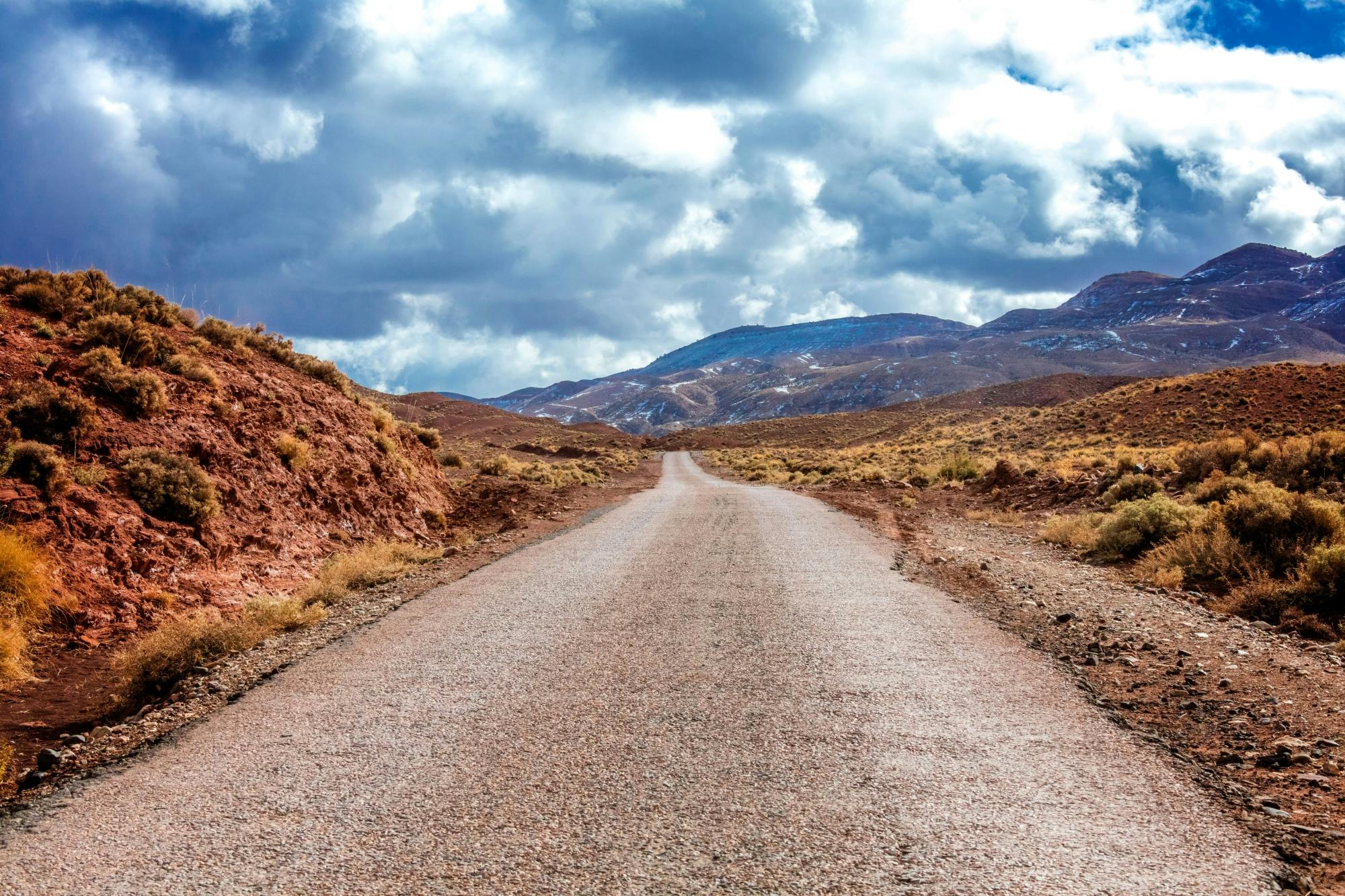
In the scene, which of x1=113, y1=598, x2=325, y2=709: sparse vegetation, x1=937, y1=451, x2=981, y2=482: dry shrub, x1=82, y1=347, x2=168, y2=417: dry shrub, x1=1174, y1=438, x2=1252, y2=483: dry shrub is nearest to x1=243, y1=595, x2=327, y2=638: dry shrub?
x1=113, y1=598, x2=325, y2=709: sparse vegetation

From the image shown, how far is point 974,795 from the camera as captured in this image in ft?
12.8

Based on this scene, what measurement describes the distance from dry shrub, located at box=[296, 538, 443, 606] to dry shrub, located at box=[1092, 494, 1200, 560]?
11560 millimetres

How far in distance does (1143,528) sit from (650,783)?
11463 millimetres

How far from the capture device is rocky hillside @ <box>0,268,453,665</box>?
27.6 ft

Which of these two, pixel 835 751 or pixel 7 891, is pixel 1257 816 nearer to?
pixel 835 751

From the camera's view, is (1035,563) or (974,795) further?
(1035,563)

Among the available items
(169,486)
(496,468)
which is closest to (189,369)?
(169,486)

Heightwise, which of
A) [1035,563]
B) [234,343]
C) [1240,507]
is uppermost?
[234,343]

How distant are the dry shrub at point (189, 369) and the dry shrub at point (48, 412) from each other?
8.09 feet

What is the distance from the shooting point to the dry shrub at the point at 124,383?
10773 millimetres

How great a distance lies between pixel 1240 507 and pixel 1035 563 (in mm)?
2887

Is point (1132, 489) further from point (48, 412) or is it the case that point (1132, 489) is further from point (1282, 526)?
point (48, 412)

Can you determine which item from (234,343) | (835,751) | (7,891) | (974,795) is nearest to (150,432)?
(234,343)

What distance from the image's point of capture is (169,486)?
997 centimetres
